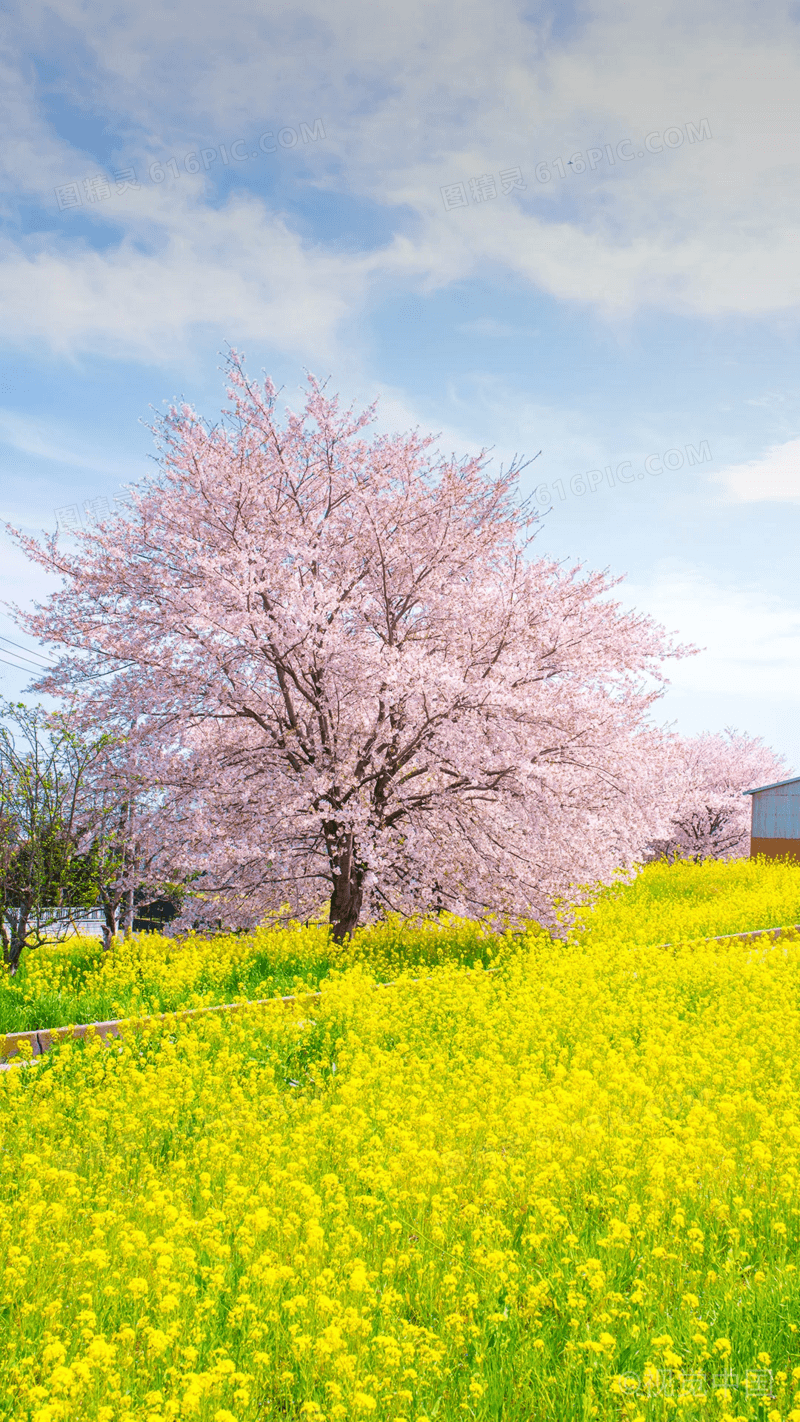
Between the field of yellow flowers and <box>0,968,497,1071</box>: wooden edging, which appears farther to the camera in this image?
<box>0,968,497,1071</box>: wooden edging

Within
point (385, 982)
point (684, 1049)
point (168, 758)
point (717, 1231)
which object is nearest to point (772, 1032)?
point (684, 1049)

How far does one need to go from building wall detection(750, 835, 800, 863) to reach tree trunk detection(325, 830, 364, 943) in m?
26.5

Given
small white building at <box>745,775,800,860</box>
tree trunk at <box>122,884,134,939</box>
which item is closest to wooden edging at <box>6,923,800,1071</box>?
tree trunk at <box>122,884,134,939</box>

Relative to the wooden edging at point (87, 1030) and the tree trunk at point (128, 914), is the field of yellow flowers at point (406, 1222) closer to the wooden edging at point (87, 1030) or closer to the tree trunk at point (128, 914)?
the wooden edging at point (87, 1030)

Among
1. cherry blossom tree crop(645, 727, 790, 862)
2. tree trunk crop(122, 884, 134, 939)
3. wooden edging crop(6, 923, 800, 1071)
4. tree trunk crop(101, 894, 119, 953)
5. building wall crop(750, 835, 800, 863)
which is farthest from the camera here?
cherry blossom tree crop(645, 727, 790, 862)

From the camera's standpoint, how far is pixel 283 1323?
13.5 feet

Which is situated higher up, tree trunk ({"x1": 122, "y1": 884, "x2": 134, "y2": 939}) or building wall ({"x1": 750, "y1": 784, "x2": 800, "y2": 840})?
building wall ({"x1": 750, "y1": 784, "x2": 800, "y2": 840})

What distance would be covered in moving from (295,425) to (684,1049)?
1062 centimetres

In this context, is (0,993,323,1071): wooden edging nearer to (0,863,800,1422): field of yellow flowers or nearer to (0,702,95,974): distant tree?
(0,863,800,1422): field of yellow flowers

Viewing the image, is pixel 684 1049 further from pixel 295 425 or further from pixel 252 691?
pixel 295 425

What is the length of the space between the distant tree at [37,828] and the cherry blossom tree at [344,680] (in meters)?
1.03

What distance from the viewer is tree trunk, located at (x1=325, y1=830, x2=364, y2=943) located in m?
13.8

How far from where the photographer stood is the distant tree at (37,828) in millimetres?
13469

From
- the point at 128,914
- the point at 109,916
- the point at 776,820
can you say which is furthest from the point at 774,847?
the point at 109,916
